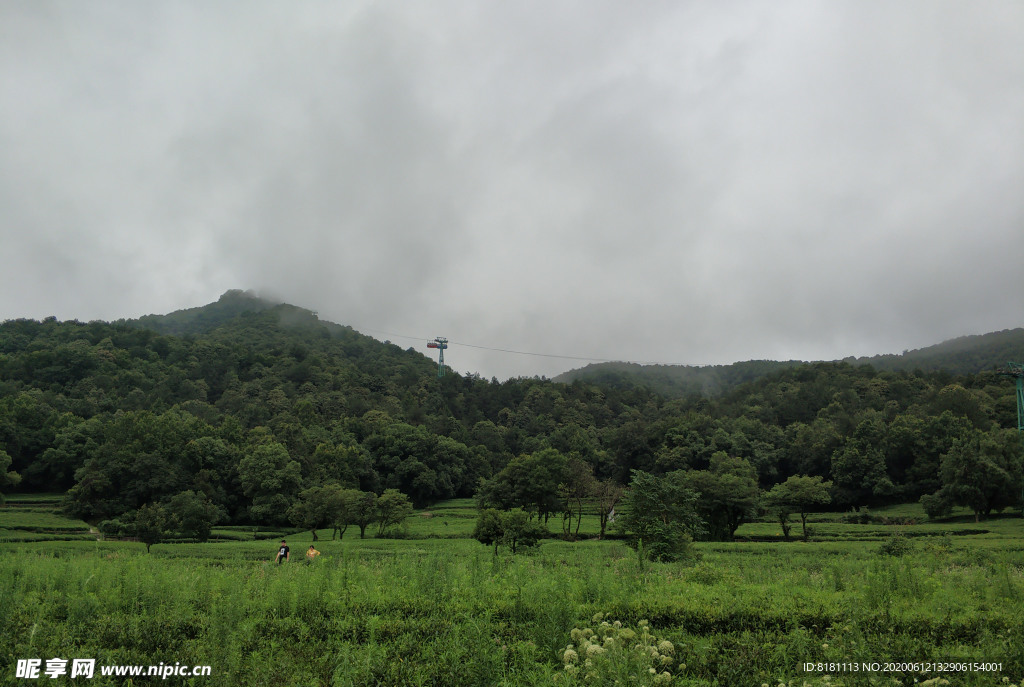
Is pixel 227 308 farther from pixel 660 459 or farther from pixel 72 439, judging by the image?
pixel 660 459

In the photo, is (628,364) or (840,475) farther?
(628,364)

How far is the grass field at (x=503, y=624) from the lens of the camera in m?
6.85

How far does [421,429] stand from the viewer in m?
82.0

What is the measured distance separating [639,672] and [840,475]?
68.3m

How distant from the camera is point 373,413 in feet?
295

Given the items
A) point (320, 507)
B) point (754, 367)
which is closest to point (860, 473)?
point (320, 507)

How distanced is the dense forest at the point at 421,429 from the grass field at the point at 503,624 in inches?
1337

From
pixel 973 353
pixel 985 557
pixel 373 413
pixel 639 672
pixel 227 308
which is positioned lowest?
pixel 985 557

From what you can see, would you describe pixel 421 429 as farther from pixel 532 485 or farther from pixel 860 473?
pixel 860 473

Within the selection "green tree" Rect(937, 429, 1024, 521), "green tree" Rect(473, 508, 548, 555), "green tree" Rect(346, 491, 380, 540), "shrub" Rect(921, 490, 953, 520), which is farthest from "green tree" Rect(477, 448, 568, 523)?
"green tree" Rect(937, 429, 1024, 521)

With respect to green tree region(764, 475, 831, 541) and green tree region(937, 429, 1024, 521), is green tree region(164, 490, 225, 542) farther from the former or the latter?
green tree region(937, 429, 1024, 521)

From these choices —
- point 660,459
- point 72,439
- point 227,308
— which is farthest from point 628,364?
point 72,439

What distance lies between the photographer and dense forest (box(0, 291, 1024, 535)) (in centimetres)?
5262

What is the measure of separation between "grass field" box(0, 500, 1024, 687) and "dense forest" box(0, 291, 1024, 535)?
111ft
